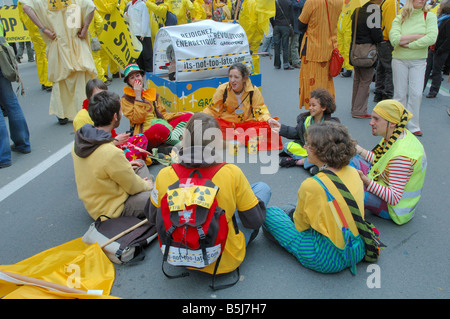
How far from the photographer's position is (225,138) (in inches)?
196

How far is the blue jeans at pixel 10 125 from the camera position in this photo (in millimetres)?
A: 4672

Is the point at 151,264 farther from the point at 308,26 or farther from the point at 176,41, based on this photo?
the point at 308,26

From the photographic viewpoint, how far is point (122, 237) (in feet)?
9.27

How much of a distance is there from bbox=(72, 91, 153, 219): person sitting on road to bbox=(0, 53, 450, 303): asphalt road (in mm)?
412

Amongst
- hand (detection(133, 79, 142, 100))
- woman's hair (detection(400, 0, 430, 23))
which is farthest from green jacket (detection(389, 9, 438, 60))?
hand (detection(133, 79, 142, 100))

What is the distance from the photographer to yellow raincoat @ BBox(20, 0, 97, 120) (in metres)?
5.69

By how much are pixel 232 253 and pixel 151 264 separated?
730 mm

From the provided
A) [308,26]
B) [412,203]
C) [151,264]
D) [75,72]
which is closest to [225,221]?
[151,264]

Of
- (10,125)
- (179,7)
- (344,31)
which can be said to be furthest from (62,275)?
(179,7)

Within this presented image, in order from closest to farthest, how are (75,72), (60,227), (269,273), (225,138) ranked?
(269,273), (60,227), (225,138), (75,72)

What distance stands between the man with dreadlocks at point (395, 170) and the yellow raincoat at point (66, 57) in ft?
16.0

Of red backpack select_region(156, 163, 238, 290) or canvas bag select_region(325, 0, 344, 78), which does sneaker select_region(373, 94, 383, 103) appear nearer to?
canvas bag select_region(325, 0, 344, 78)

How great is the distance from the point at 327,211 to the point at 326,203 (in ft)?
0.19
